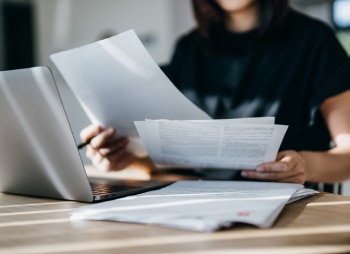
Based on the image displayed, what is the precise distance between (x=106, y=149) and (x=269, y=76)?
482 millimetres

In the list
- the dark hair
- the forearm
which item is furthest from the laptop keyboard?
the dark hair

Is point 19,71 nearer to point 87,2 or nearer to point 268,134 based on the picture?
point 268,134

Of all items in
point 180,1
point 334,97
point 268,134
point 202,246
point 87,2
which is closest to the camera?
point 202,246

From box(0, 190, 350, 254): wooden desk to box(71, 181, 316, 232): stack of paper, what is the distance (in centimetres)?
1

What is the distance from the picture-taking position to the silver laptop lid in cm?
69

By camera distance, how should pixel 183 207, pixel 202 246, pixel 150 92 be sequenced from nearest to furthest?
pixel 202 246 → pixel 183 207 → pixel 150 92

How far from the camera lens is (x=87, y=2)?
11.0 ft

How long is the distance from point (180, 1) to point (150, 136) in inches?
91.3

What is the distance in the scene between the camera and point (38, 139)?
746 mm

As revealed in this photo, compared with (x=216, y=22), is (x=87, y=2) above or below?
above

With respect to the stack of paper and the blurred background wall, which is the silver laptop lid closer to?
the stack of paper

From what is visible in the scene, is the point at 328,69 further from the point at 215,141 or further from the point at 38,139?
the point at 38,139

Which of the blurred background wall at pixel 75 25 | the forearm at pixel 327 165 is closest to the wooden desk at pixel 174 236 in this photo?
the forearm at pixel 327 165

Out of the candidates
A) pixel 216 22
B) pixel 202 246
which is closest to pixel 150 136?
pixel 202 246
